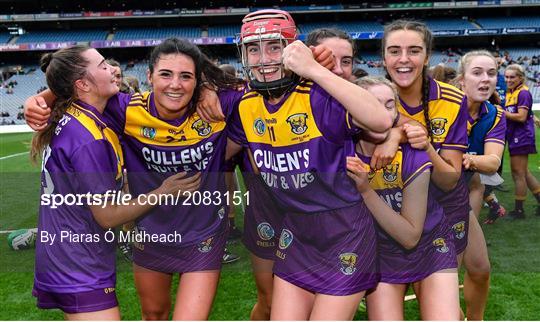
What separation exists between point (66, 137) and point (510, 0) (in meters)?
40.1

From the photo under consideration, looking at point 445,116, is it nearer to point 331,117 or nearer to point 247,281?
point 331,117

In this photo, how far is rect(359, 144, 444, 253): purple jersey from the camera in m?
2.47

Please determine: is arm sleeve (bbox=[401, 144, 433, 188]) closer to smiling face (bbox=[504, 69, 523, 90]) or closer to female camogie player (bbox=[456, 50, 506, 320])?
female camogie player (bbox=[456, 50, 506, 320])

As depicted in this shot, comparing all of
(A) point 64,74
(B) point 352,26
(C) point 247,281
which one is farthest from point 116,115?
(B) point 352,26

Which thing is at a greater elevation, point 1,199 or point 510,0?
point 510,0

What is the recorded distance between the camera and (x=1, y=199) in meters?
8.84

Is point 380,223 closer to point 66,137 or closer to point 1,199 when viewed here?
point 66,137

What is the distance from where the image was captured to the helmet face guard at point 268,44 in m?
2.32

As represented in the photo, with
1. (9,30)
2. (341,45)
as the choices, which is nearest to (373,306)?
(341,45)

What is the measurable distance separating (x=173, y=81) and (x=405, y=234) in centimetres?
139

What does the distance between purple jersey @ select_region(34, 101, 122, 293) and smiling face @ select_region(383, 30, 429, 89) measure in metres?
1.54

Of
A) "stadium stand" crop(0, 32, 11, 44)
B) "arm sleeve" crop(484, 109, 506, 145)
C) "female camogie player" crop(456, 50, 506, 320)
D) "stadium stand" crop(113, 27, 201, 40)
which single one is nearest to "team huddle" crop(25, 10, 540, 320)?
"female camogie player" crop(456, 50, 506, 320)

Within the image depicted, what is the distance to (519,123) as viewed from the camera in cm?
693

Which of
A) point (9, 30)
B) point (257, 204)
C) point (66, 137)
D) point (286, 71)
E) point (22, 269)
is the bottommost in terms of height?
point (22, 269)
